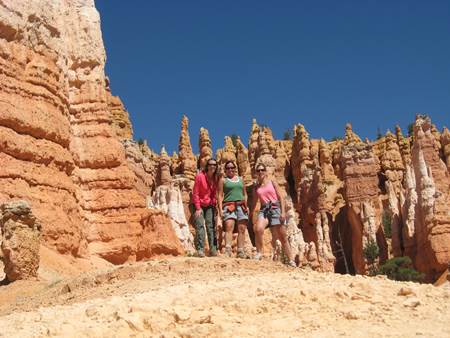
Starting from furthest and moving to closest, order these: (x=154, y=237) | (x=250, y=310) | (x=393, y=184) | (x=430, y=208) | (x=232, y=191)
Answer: (x=393, y=184) < (x=430, y=208) < (x=154, y=237) < (x=232, y=191) < (x=250, y=310)

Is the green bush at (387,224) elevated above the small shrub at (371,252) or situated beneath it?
elevated above

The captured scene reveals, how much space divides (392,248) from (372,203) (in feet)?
21.2

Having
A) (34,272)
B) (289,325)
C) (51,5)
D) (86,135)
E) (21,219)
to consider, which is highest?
(51,5)

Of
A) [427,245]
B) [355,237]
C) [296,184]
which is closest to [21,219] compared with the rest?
[427,245]

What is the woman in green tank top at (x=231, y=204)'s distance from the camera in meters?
11.9

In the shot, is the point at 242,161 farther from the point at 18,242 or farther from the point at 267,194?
the point at 267,194

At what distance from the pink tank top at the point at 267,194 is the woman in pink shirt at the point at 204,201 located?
2.53 feet

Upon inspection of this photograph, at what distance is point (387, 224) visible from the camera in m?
56.6

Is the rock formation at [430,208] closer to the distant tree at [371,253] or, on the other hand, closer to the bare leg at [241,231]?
the distant tree at [371,253]

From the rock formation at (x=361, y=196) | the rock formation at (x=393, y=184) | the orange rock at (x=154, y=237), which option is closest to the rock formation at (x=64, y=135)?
the orange rock at (x=154, y=237)

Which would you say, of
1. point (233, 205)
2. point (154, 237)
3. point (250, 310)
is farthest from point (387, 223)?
point (250, 310)

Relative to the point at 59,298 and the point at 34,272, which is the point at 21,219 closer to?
the point at 34,272

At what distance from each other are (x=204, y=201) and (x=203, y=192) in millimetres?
152

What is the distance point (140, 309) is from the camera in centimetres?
770
